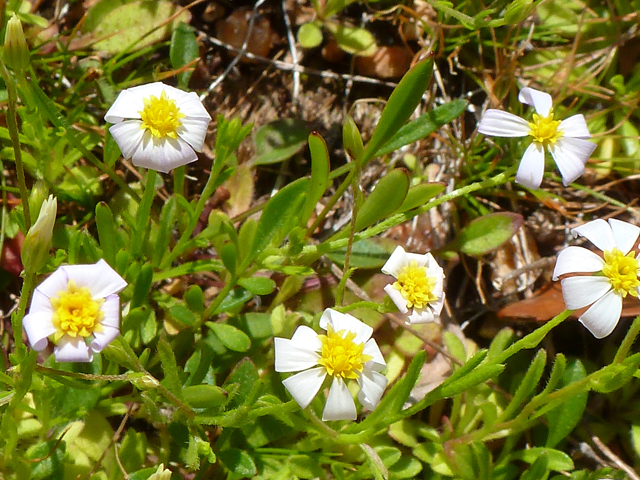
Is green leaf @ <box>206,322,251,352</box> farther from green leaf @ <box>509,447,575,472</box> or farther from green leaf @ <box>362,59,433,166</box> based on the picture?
green leaf @ <box>509,447,575,472</box>

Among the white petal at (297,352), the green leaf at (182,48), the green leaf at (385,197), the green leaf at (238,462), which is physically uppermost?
the green leaf at (182,48)

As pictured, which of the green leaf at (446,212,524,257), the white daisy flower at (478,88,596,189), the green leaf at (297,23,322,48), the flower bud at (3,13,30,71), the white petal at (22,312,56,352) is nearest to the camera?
the white petal at (22,312,56,352)

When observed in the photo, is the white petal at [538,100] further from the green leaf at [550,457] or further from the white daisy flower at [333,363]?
the green leaf at [550,457]

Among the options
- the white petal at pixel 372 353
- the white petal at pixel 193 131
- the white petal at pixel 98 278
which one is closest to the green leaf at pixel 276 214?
the white petal at pixel 193 131

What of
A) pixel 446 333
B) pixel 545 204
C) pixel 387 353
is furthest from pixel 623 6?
pixel 387 353

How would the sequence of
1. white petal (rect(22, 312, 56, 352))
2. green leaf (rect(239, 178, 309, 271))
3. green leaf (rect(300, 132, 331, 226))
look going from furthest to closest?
green leaf (rect(239, 178, 309, 271)) < green leaf (rect(300, 132, 331, 226)) < white petal (rect(22, 312, 56, 352))

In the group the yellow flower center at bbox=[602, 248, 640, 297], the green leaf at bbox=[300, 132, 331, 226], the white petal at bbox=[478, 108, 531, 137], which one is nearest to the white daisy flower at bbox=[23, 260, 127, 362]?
the green leaf at bbox=[300, 132, 331, 226]

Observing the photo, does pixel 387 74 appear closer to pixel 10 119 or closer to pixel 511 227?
pixel 511 227
